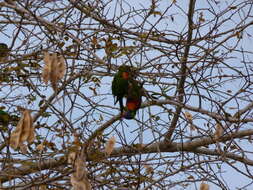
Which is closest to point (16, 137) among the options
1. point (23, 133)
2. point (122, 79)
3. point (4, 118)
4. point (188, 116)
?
point (23, 133)

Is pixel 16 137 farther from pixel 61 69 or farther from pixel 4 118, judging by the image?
pixel 4 118

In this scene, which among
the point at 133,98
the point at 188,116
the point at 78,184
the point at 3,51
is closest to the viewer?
the point at 78,184

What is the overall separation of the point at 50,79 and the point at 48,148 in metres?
1.45

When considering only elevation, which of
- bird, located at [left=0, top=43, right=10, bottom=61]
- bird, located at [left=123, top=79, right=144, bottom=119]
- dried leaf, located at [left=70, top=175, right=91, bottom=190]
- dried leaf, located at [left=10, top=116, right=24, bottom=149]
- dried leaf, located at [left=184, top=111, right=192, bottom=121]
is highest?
bird, located at [left=0, top=43, right=10, bottom=61]

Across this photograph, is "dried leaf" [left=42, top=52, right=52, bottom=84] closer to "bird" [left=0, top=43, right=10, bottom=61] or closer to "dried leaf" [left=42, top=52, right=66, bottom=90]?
"dried leaf" [left=42, top=52, right=66, bottom=90]

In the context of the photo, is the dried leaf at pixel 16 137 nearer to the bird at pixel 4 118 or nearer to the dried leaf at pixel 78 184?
the dried leaf at pixel 78 184

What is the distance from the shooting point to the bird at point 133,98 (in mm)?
3213

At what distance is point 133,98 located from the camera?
3.28 metres

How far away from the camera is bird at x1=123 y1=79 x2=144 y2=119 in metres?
3.21

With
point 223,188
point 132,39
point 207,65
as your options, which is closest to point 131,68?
point 132,39

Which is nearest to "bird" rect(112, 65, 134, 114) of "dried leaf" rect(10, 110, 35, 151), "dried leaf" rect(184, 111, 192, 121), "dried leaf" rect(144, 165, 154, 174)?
"dried leaf" rect(184, 111, 192, 121)

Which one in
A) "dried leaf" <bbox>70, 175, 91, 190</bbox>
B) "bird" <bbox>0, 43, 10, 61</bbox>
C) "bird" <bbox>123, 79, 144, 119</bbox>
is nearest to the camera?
"dried leaf" <bbox>70, 175, 91, 190</bbox>

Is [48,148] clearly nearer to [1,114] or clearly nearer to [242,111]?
[1,114]

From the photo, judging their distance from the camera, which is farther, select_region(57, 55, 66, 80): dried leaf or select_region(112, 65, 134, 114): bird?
select_region(112, 65, 134, 114): bird
